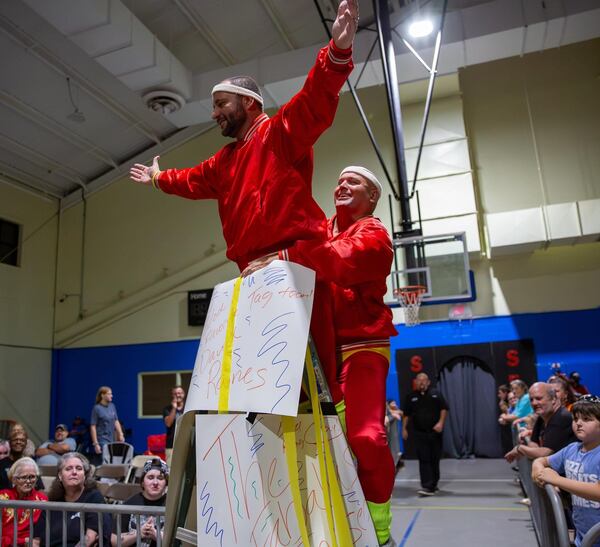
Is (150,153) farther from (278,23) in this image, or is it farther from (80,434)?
(80,434)

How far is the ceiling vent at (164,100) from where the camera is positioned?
10.2 meters

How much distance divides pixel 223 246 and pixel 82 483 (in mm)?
8812

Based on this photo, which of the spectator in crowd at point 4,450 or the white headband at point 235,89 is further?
the spectator in crowd at point 4,450

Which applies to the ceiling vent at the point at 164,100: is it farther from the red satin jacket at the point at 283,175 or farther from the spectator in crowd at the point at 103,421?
the red satin jacket at the point at 283,175

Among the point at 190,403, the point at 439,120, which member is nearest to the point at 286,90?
the point at 439,120

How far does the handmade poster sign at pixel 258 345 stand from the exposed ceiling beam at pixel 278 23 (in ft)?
31.5

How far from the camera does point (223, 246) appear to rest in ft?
41.0

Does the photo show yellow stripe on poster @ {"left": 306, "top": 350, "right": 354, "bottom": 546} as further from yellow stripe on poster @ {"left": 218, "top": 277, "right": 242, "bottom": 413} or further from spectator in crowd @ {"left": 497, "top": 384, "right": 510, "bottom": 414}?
spectator in crowd @ {"left": 497, "top": 384, "right": 510, "bottom": 414}

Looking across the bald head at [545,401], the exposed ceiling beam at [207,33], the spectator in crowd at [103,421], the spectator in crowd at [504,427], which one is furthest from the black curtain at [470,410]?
the exposed ceiling beam at [207,33]

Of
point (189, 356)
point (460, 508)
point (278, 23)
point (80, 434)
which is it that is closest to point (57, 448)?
point (80, 434)

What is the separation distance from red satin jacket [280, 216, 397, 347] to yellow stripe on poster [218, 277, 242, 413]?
8.2 inches

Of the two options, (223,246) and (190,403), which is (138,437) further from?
(190,403)

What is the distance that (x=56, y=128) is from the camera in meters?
11.6

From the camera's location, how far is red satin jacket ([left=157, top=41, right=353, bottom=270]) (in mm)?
1646
